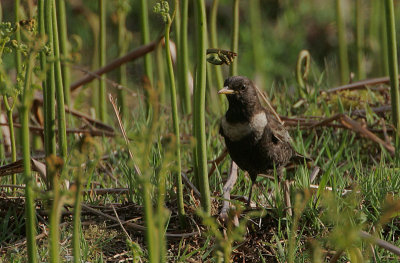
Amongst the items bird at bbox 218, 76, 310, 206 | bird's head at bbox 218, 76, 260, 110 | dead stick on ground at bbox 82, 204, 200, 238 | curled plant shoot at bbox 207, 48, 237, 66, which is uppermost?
curled plant shoot at bbox 207, 48, 237, 66

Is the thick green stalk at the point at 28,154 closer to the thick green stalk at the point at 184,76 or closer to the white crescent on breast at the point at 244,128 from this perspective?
the white crescent on breast at the point at 244,128

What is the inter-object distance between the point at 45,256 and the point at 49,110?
0.55 m

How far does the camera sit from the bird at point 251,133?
315 cm

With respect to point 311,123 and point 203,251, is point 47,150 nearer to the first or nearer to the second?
point 203,251

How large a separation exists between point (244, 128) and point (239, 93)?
17 centimetres

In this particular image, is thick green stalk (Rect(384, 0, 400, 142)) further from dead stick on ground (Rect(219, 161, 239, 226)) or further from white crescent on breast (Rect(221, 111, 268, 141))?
dead stick on ground (Rect(219, 161, 239, 226))

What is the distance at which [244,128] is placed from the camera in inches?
126

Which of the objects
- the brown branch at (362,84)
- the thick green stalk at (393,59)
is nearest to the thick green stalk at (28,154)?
the thick green stalk at (393,59)

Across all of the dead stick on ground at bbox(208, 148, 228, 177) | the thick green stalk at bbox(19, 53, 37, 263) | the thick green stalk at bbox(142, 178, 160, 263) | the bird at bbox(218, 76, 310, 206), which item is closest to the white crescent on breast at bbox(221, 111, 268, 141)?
the bird at bbox(218, 76, 310, 206)

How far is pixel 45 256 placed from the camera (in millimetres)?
2449

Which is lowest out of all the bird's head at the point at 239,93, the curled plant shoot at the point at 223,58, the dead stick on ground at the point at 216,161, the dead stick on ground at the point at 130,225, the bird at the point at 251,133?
the dead stick on ground at the point at 130,225

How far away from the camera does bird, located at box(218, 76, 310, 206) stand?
3.15 meters

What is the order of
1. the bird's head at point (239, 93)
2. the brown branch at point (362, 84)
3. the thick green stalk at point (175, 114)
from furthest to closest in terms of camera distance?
the brown branch at point (362, 84) < the bird's head at point (239, 93) < the thick green stalk at point (175, 114)

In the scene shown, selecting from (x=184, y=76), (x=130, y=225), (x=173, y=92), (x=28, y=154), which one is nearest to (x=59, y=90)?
(x=173, y=92)
